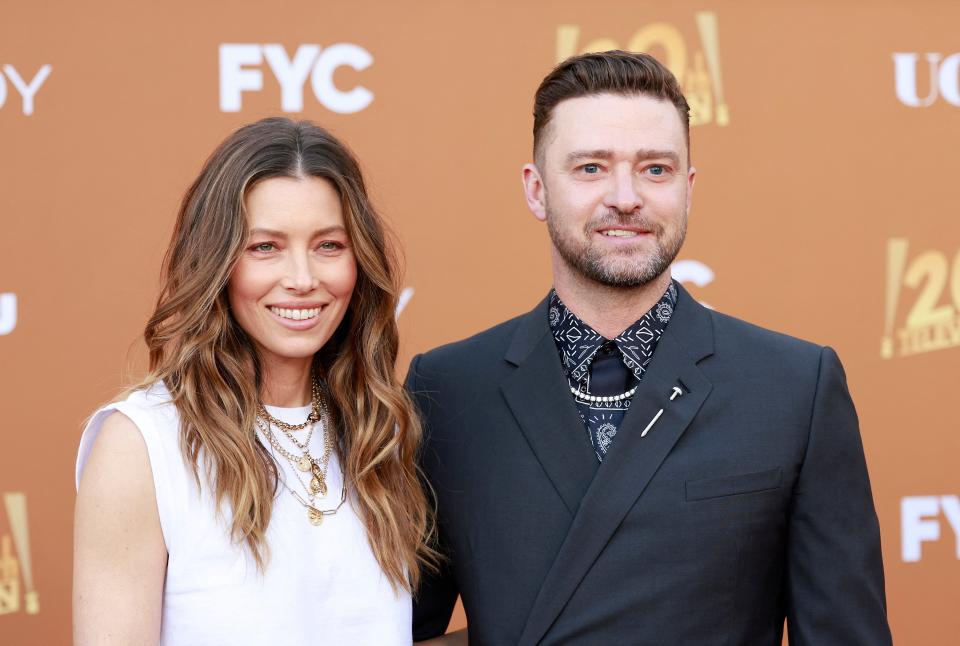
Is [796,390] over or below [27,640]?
over

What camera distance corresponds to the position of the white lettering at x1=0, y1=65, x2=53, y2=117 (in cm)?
311

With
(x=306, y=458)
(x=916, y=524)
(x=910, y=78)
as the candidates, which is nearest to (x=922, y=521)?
(x=916, y=524)

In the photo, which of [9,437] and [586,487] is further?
[9,437]

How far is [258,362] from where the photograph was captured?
205 centimetres

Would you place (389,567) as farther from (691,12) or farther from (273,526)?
(691,12)

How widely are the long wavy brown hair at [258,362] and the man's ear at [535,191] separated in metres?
0.28

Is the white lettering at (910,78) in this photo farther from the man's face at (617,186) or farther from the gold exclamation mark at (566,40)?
the man's face at (617,186)

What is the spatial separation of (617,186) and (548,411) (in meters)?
0.40

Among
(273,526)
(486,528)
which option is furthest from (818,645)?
(273,526)

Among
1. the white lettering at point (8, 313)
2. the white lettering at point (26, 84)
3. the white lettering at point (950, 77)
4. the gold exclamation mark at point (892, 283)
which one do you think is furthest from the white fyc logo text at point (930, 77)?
the white lettering at point (8, 313)

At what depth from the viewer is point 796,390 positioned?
6.56 ft

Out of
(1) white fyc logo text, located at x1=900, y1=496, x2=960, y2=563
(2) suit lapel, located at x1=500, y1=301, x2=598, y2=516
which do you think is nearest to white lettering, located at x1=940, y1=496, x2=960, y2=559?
(1) white fyc logo text, located at x1=900, y1=496, x2=960, y2=563

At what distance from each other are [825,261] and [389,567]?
5.66 feet

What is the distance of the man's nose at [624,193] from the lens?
2.04m
